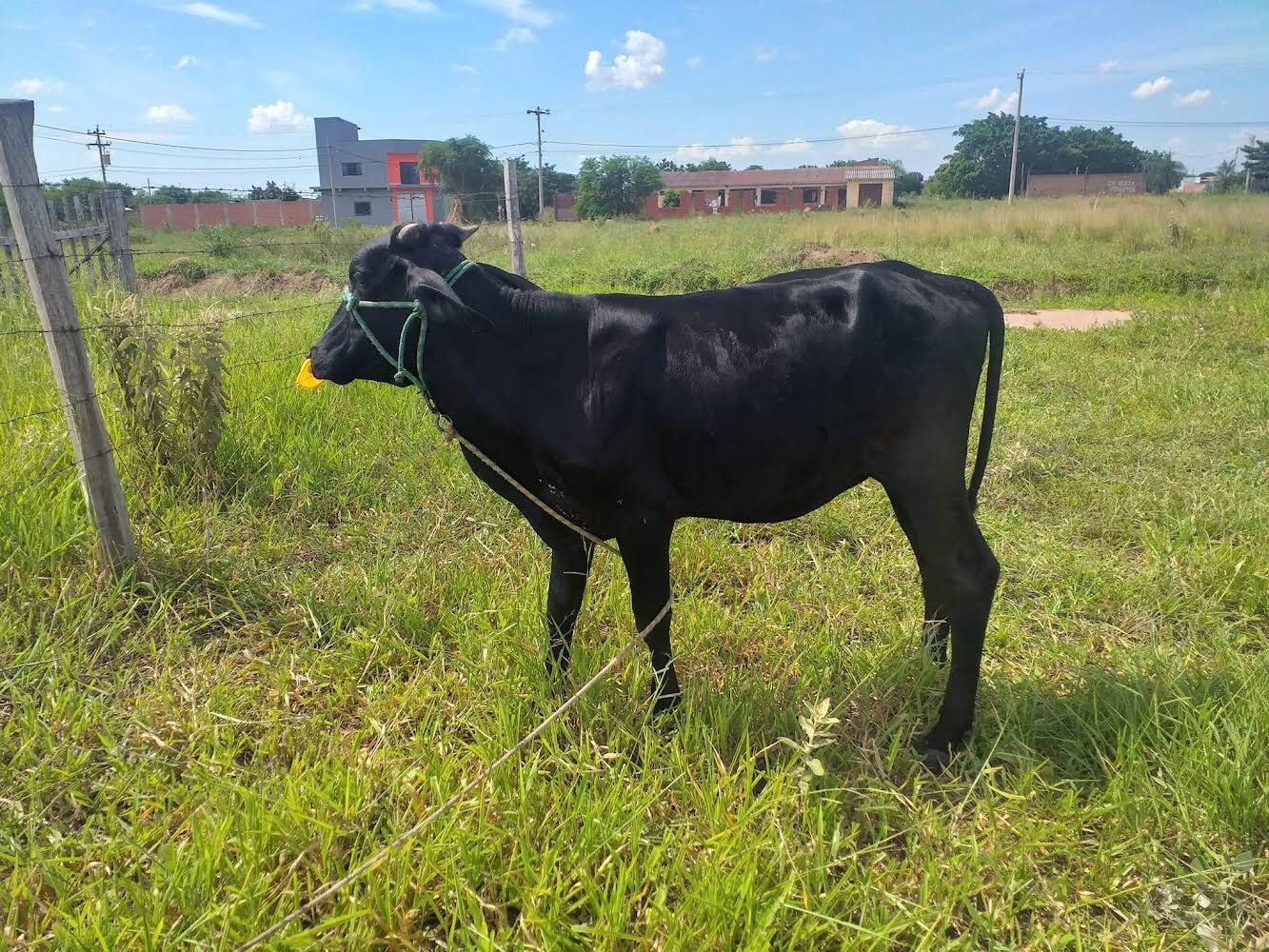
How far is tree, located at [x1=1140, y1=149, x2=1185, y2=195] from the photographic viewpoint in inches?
2239

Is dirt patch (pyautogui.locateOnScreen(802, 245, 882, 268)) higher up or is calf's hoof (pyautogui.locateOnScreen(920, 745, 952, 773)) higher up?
dirt patch (pyautogui.locateOnScreen(802, 245, 882, 268))

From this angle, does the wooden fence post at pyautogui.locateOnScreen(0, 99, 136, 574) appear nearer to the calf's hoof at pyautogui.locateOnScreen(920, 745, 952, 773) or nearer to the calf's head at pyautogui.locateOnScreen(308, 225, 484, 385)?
the calf's head at pyautogui.locateOnScreen(308, 225, 484, 385)

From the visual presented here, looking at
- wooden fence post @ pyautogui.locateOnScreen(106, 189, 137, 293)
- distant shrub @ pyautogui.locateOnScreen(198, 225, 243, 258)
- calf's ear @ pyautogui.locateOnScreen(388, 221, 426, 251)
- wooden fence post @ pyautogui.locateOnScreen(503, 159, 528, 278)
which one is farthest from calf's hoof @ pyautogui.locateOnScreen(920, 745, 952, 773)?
distant shrub @ pyautogui.locateOnScreen(198, 225, 243, 258)

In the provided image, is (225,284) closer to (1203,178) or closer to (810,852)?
(810,852)

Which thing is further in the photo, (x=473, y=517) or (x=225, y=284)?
(x=225, y=284)

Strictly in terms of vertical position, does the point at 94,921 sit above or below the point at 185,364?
below

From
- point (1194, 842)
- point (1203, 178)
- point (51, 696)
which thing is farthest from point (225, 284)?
point (1203, 178)

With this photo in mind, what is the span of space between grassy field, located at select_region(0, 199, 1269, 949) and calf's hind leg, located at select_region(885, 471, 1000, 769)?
129 millimetres

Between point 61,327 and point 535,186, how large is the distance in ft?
193

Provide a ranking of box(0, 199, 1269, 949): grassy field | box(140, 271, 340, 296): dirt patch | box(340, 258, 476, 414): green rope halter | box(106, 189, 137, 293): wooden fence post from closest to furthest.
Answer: box(0, 199, 1269, 949): grassy field < box(340, 258, 476, 414): green rope halter < box(106, 189, 137, 293): wooden fence post < box(140, 271, 340, 296): dirt patch

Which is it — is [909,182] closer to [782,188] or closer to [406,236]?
[782,188]

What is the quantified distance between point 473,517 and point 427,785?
83.4 inches

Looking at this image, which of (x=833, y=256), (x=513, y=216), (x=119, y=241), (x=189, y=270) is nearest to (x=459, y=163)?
(x=189, y=270)

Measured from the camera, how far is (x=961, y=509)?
250 cm
